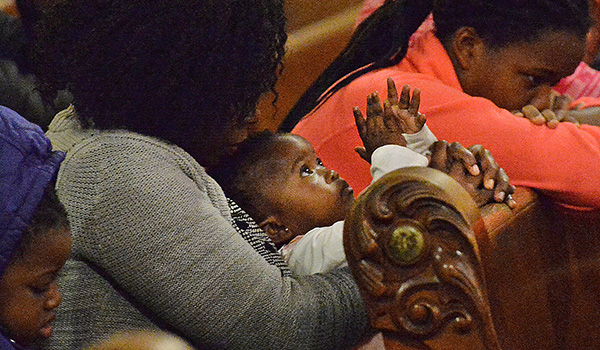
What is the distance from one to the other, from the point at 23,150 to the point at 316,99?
3.91 ft

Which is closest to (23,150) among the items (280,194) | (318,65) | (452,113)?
(280,194)

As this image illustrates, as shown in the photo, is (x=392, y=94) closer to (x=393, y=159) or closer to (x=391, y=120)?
(x=391, y=120)

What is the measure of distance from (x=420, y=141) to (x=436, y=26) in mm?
777

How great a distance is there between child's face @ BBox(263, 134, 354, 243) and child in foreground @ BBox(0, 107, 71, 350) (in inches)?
25.1

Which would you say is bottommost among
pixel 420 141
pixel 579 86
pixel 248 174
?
pixel 579 86

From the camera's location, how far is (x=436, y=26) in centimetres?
217

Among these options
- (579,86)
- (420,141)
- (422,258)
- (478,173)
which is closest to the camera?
(422,258)

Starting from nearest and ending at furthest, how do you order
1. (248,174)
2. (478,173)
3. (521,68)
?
(478,173)
(248,174)
(521,68)

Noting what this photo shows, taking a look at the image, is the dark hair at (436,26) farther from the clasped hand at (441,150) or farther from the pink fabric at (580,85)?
the pink fabric at (580,85)

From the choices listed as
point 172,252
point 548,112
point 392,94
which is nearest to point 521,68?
point 548,112

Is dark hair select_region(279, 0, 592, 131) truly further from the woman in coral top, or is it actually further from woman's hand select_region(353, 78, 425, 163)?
woman's hand select_region(353, 78, 425, 163)

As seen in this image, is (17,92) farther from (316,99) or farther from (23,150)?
(23,150)

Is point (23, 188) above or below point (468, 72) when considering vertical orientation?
above

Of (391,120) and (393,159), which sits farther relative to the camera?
(391,120)
